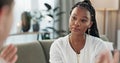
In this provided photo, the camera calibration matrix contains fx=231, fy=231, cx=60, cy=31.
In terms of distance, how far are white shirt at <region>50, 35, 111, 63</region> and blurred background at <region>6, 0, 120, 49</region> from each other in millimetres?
1574

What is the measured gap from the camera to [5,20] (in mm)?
521

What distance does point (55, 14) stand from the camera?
3.89 meters

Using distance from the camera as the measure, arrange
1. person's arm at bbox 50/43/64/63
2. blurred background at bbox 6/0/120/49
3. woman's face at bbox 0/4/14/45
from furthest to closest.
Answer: blurred background at bbox 6/0/120/49 < person's arm at bbox 50/43/64/63 < woman's face at bbox 0/4/14/45

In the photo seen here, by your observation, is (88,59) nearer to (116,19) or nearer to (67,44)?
(67,44)

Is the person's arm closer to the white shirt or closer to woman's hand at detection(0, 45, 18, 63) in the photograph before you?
the white shirt

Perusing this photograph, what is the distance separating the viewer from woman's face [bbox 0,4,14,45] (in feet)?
1.69

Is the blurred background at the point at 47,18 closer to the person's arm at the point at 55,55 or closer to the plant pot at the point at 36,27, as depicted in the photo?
the plant pot at the point at 36,27

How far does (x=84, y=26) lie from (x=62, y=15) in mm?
1962

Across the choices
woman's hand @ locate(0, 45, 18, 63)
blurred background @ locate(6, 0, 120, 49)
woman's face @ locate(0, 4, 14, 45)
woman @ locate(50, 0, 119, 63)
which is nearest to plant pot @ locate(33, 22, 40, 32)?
blurred background @ locate(6, 0, 120, 49)

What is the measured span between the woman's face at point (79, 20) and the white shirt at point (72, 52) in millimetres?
126

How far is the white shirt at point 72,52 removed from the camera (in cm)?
197

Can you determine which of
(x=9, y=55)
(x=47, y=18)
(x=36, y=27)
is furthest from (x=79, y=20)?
(x=47, y=18)

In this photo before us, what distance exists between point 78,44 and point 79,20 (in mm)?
219

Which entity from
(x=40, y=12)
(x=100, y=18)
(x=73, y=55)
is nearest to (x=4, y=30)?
(x=73, y=55)
